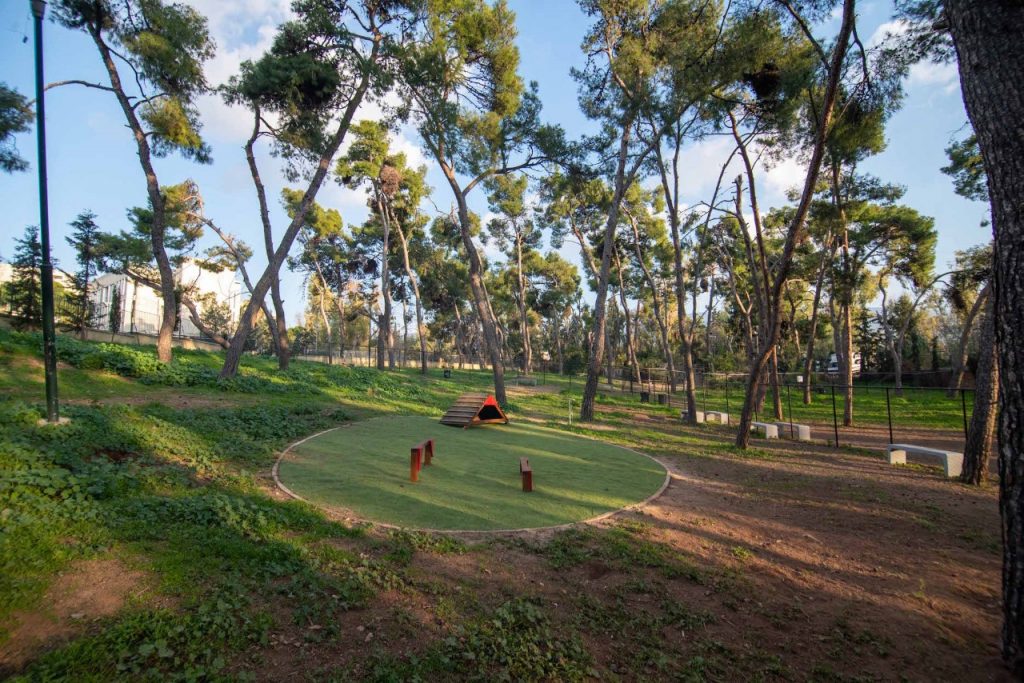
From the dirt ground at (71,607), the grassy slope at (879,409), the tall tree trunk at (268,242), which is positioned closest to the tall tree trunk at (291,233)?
the tall tree trunk at (268,242)

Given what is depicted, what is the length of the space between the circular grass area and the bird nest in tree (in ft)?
56.8

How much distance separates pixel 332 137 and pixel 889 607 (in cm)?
1547

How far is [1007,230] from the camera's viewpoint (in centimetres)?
290

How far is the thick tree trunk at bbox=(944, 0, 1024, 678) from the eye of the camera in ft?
9.27

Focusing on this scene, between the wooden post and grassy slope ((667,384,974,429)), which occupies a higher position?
the wooden post

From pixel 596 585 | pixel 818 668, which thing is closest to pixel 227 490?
pixel 596 585

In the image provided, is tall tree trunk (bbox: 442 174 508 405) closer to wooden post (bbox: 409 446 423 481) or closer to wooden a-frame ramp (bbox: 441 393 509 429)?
wooden a-frame ramp (bbox: 441 393 509 429)

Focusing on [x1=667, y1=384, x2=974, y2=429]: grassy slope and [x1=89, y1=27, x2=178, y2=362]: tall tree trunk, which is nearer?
[x1=89, y1=27, x2=178, y2=362]: tall tree trunk

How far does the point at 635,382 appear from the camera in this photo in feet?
113

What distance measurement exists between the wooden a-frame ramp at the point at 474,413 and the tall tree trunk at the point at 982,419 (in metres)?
8.84

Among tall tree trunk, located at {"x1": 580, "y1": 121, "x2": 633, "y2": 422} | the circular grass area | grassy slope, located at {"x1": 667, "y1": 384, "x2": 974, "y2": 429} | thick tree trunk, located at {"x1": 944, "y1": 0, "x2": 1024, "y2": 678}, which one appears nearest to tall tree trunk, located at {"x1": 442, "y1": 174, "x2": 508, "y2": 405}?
tall tree trunk, located at {"x1": 580, "y1": 121, "x2": 633, "y2": 422}

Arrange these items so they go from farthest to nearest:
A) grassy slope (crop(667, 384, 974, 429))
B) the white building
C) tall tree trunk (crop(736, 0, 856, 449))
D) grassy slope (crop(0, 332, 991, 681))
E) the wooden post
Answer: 1. the white building
2. grassy slope (crop(667, 384, 974, 429))
3. tall tree trunk (crop(736, 0, 856, 449))
4. the wooden post
5. grassy slope (crop(0, 332, 991, 681))

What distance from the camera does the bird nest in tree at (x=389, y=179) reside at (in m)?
24.1

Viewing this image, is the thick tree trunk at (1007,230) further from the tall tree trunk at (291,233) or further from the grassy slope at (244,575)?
the tall tree trunk at (291,233)
